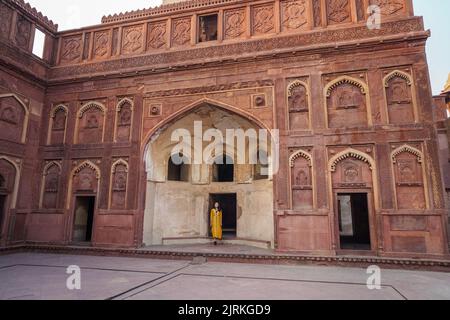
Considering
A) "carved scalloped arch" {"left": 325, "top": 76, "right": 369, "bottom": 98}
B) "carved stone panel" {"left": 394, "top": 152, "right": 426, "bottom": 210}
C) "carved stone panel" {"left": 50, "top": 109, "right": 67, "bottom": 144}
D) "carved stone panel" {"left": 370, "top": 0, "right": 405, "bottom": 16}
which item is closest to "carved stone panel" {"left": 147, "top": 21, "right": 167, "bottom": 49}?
"carved stone panel" {"left": 50, "top": 109, "right": 67, "bottom": 144}

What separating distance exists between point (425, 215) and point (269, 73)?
208 inches

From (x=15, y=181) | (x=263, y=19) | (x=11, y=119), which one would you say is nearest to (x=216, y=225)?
(x=15, y=181)

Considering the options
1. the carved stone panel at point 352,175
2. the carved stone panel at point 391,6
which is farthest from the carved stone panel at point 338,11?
the carved stone panel at point 352,175

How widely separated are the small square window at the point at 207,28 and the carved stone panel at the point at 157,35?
1.17 metres

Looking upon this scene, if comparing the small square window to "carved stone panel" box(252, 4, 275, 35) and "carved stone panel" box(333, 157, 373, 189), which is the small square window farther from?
"carved stone panel" box(333, 157, 373, 189)

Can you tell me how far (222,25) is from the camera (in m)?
9.24

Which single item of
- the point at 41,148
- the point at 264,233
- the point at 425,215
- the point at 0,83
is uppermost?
the point at 0,83

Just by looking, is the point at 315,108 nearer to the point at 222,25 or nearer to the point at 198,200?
the point at 222,25

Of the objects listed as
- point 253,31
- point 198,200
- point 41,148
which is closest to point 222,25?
point 253,31

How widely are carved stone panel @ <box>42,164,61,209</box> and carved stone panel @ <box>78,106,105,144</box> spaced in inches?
49.8

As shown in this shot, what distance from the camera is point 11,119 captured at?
352 inches

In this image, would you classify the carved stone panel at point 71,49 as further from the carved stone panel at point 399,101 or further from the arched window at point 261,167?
the carved stone panel at point 399,101

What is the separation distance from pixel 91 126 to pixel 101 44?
116 inches

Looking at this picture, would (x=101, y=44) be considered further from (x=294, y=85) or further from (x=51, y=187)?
(x=294, y=85)
